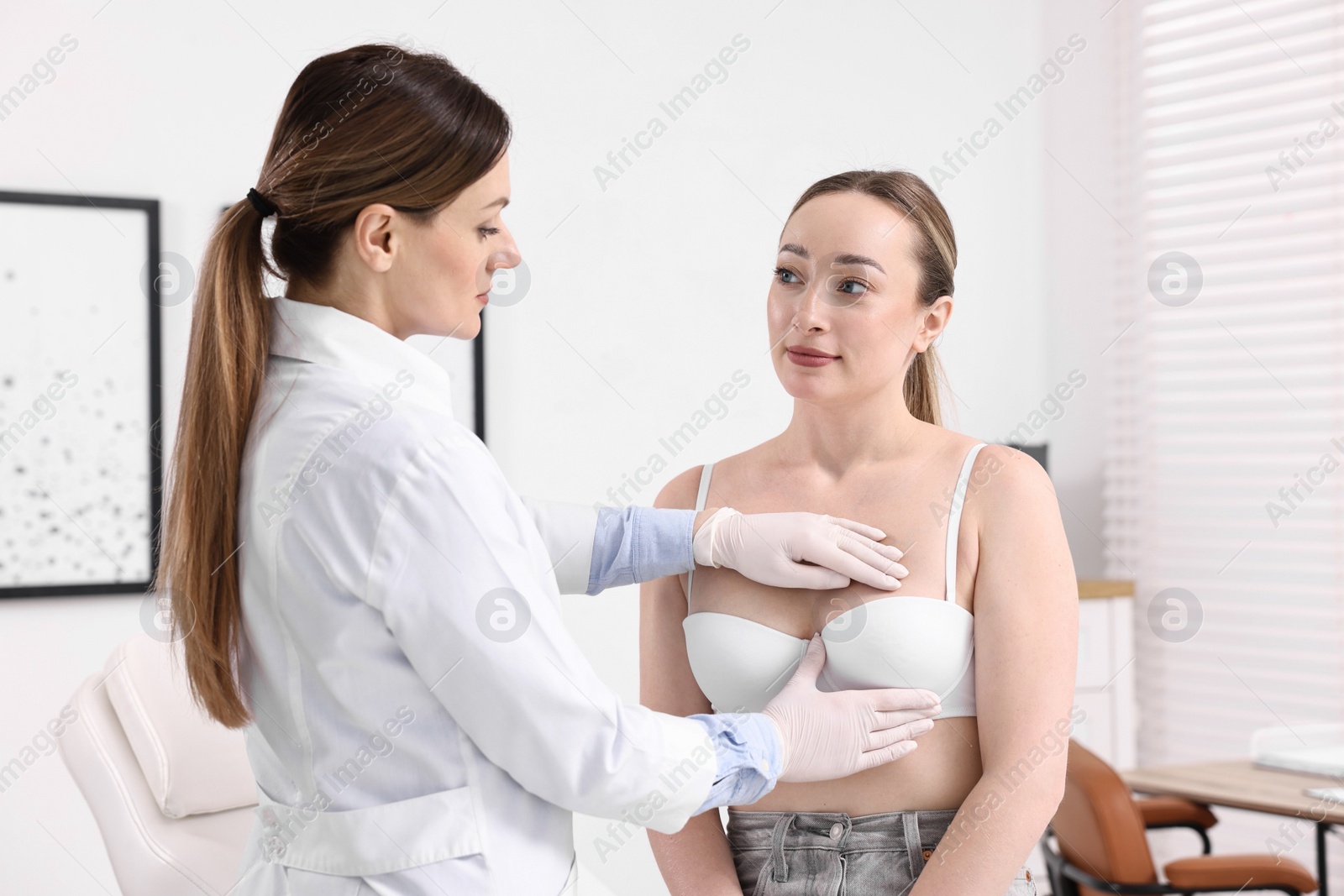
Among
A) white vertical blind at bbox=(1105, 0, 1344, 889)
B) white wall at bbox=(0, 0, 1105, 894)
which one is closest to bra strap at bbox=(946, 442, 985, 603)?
white wall at bbox=(0, 0, 1105, 894)

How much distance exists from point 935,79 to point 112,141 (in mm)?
2445

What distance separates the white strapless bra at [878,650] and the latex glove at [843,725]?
3 cm

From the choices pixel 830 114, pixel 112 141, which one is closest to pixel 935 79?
pixel 830 114

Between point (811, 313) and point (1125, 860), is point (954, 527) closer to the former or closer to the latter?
point (811, 313)

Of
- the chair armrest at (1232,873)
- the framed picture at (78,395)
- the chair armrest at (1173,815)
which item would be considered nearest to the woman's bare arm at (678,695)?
the chair armrest at (1232,873)

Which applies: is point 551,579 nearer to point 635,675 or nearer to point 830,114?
point 635,675

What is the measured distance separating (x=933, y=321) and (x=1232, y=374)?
241 centimetres

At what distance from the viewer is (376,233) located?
119cm

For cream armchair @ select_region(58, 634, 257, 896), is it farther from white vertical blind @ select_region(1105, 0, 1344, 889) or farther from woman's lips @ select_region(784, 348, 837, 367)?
white vertical blind @ select_region(1105, 0, 1344, 889)

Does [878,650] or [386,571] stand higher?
[386,571]

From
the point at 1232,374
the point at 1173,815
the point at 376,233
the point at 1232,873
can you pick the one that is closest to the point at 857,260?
the point at 376,233

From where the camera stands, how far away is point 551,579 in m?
1.20

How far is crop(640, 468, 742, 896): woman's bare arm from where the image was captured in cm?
145

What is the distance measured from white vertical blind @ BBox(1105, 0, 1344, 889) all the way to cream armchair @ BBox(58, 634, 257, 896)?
2.82 meters
